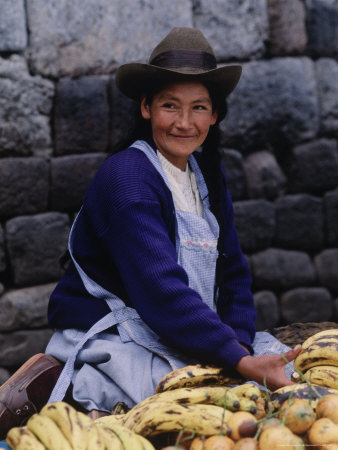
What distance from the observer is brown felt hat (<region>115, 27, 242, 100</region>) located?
2449 millimetres

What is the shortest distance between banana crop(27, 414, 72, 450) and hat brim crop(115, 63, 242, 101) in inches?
54.4

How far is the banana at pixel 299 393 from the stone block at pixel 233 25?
9.12 ft

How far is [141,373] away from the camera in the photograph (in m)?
2.22

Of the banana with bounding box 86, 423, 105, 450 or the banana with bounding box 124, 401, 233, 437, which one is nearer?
the banana with bounding box 86, 423, 105, 450

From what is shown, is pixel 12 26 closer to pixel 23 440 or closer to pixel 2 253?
pixel 2 253

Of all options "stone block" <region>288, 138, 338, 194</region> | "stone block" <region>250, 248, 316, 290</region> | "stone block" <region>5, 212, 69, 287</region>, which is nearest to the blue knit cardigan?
"stone block" <region>5, 212, 69, 287</region>

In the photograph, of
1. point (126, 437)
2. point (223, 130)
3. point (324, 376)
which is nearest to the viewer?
point (126, 437)

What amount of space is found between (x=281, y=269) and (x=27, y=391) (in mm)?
2479

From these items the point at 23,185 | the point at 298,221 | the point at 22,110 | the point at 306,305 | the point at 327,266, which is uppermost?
the point at 22,110

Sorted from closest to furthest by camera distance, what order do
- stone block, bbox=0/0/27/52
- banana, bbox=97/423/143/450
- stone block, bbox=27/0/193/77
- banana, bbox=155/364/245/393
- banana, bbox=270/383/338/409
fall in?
banana, bbox=97/423/143/450
banana, bbox=270/383/338/409
banana, bbox=155/364/245/393
stone block, bbox=0/0/27/52
stone block, bbox=27/0/193/77

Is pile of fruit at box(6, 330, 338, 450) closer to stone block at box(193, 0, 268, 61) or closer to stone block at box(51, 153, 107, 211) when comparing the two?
stone block at box(51, 153, 107, 211)

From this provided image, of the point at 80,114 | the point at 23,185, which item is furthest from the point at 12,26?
the point at 23,185

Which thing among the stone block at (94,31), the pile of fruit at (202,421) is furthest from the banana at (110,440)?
the stone block at (94,31)

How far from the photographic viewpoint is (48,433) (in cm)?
155
